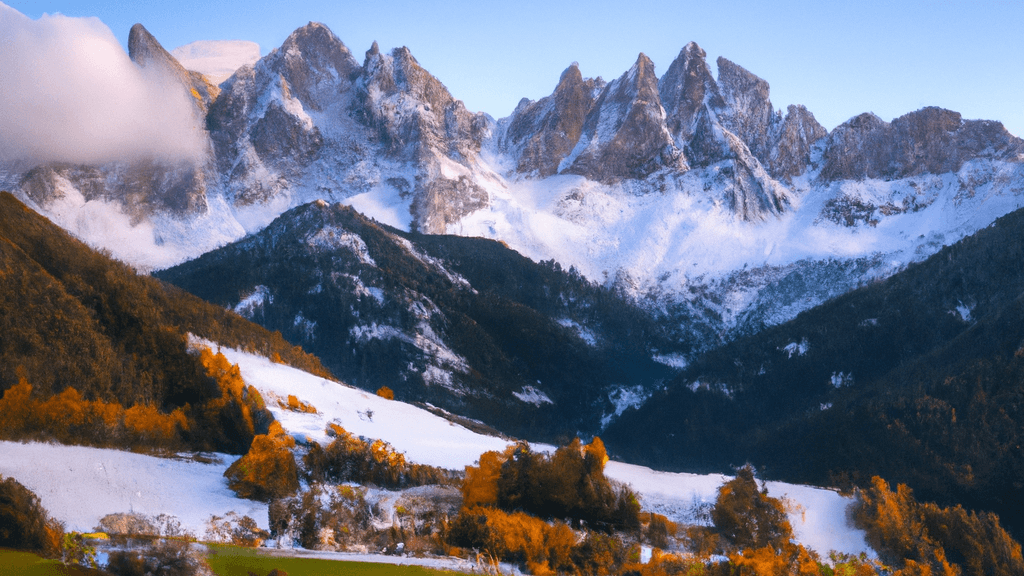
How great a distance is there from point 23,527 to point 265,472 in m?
17.6

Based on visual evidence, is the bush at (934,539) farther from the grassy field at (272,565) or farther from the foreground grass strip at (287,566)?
the foreground grass strip at (287,566)

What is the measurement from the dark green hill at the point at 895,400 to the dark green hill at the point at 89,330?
102 meters

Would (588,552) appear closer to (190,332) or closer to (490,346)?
(190,332)

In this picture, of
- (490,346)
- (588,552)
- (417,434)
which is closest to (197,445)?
(417,434)

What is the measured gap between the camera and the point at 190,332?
61250 mm

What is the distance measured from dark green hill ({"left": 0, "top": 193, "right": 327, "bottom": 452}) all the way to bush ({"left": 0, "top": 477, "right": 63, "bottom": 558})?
16.5 meters

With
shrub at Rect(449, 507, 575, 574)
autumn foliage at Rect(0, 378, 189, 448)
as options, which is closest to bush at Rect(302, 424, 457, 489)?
shrub at Rect(449, 507, 575, 574)

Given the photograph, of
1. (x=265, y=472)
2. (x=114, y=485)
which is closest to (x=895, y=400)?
(x=265, y=472)

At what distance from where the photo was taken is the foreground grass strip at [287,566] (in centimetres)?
3177

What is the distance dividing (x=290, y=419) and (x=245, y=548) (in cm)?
2118

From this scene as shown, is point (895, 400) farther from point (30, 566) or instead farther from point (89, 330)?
point (30, 566)

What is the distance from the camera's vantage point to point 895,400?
128375 millimetres

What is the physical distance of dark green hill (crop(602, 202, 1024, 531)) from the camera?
109125 mm

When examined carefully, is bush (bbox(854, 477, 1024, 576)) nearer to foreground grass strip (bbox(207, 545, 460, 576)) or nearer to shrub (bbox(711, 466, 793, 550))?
shrub (bbox(711, 466, 793, 550))
